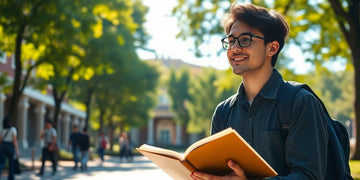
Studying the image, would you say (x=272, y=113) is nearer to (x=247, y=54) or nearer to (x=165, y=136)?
(x=247, y=54)

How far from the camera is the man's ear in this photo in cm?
266

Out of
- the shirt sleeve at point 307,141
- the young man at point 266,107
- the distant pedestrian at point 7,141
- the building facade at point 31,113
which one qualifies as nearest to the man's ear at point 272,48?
the young man at point 266,107

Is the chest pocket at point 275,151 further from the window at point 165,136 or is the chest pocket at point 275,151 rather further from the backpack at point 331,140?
the window at point 165,136

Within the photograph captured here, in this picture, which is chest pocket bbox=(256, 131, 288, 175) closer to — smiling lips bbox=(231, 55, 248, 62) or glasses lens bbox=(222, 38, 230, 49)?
smiling lips bbox=(231, 55, 248, 62)

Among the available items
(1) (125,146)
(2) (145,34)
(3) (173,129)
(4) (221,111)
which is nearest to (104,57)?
(1) (125,146)

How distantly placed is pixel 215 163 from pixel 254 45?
0.59m

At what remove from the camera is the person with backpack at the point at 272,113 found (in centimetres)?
231

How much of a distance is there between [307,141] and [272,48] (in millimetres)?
543


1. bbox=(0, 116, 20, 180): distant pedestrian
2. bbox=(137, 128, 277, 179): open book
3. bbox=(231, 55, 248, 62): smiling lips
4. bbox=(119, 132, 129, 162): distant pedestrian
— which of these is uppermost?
bbox=(231, 55, 248, 62): smiling lips

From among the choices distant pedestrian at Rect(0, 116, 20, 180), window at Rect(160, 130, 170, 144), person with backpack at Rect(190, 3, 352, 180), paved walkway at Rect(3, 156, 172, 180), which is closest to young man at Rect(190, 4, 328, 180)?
→ person with backpack at Rect(190, 3, 352, 180)

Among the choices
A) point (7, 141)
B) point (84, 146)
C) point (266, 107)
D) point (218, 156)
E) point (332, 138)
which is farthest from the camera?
point (84, 146)

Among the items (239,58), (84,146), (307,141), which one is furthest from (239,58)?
(84,146)

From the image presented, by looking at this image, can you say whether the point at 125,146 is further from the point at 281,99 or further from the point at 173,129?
the point at 173,129

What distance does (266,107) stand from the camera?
2574 millimetres
